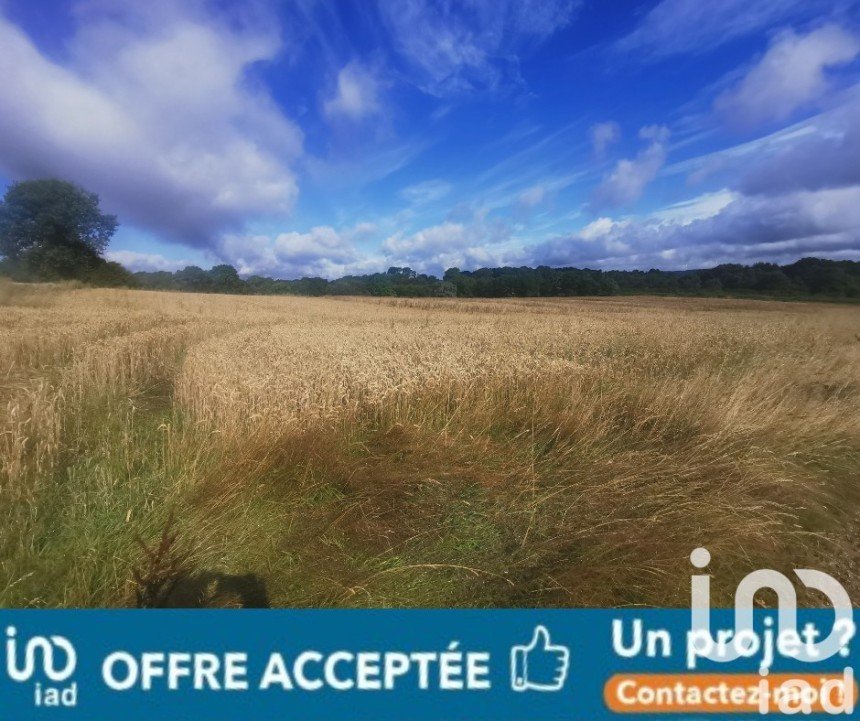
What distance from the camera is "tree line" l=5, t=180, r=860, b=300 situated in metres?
38.4

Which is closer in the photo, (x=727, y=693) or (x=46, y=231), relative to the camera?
(x=727, y=693)

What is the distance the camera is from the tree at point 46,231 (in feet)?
124

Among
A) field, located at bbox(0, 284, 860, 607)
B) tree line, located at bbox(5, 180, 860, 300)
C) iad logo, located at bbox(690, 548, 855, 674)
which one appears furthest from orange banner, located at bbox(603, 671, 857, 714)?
tree line, located at bbox(5, 180, 860, 300)

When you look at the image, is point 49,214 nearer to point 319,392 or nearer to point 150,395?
point 150,395

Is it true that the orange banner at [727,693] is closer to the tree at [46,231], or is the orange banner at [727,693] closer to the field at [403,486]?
the field at [403,486]

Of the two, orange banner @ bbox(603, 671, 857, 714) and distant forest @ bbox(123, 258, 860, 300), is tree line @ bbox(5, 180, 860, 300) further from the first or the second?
Answer: orange banner @ bbox(603, 671, 857, 714)

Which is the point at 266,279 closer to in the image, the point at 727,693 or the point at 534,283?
the point at 534,283

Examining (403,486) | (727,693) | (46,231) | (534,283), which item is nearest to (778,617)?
(727,693)

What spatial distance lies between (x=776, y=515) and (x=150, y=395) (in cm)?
838

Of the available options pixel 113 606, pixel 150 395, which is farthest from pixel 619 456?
pixel 150 395

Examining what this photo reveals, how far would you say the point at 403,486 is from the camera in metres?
3.81

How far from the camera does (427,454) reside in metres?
4.27

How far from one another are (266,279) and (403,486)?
8625cm

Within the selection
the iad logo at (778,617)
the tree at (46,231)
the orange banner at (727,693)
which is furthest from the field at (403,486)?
the tree at (46,231)
